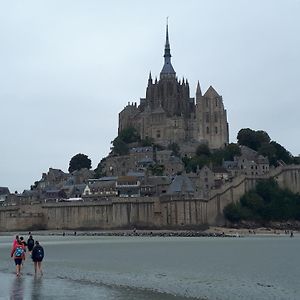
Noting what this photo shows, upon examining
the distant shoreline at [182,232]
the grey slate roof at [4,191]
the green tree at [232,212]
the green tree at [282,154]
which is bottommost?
the distant shoreline at [182,232]

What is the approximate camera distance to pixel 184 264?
37.2 metres

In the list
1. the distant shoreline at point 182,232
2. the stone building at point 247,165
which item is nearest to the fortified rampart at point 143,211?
the distant shoreline at point 182,232

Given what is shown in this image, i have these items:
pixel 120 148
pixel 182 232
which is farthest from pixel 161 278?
pixel 120 148

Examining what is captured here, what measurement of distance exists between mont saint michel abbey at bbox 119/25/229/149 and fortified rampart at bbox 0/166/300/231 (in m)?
22.5

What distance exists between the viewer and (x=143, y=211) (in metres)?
86.4

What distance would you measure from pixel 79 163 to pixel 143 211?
45.2 m

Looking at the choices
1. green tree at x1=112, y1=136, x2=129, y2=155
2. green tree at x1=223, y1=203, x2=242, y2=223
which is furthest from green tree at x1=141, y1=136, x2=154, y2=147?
green tree at x1=223, y1=203, x2=242, y2=223

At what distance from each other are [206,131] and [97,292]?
94.3 meters

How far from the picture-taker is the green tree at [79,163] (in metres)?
129

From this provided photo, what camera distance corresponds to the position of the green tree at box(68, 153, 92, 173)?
128750mm

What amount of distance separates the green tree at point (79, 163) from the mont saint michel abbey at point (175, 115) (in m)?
9.84

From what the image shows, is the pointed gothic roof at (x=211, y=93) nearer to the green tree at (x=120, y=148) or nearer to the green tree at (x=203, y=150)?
the green tree at (x=203, y=150)

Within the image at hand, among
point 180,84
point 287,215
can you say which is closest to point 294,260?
point 287,215

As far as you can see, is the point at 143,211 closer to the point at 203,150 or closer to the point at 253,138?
the point at 203,150
